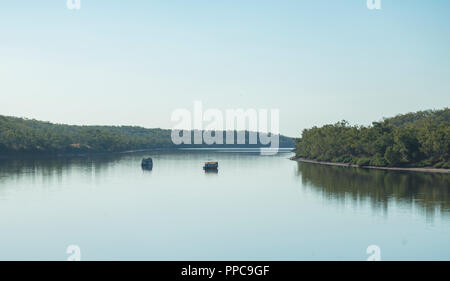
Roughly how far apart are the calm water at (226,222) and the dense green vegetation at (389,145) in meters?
42.2

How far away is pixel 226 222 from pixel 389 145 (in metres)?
96.6

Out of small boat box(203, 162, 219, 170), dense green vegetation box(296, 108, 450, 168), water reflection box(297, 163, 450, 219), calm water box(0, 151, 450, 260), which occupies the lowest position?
calm water box(0, 151, 450, 260)

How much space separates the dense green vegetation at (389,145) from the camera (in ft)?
390

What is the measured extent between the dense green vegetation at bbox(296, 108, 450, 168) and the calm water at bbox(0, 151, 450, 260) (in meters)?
42.2

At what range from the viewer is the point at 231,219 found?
48.5m

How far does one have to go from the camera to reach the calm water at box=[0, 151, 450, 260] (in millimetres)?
34531

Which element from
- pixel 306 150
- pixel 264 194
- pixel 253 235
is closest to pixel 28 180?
pixel 264 194

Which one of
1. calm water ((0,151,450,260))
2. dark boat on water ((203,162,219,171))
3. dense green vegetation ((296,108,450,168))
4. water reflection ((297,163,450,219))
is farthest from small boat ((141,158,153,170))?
dense green vegetation ((296,108,450,168))

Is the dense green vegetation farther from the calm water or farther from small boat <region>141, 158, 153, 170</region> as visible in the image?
small boat <region>141, 158, 153, 170</region>

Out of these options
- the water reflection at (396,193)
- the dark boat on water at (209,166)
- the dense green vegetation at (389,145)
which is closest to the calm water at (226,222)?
the water reflection at (396,193)

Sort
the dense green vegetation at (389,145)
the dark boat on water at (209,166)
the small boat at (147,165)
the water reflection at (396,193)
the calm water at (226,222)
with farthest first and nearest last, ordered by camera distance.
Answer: the small boat at (147,165), the dark boat on water at (209,166), the dense green vegetation at (389,145), the water reflection at (396,193), the calm water at (226,222)

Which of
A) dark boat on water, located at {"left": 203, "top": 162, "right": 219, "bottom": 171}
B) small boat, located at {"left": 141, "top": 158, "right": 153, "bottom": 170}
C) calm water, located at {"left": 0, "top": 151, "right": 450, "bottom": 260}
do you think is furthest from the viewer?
small boat, located at {"left": 141, "top": 158, "right": 153, "bottom": 170}

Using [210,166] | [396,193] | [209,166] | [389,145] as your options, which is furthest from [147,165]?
[396,193]

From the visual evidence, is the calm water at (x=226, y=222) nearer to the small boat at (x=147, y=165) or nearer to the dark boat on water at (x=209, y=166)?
the dark boat on water at (x=209, y=166)
